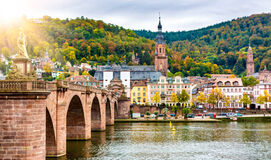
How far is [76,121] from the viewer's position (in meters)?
52.8

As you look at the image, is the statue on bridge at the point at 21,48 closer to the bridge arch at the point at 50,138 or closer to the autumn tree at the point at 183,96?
the bridge arch at the point at 50,138

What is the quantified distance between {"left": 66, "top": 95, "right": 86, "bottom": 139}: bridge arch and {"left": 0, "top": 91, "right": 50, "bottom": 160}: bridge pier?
22.6 m

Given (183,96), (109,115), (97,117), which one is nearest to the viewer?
(97,117)

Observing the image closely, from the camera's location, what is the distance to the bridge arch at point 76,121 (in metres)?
52.0

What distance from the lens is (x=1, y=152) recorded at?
2736 centimetres

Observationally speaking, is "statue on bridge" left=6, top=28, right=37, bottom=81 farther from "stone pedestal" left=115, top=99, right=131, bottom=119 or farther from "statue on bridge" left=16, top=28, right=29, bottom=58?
"stone pedestal" left=115, top=99, right=131, bottom=119

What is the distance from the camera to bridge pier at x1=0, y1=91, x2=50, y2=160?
2752 centimetres

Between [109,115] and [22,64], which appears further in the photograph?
[109,115]

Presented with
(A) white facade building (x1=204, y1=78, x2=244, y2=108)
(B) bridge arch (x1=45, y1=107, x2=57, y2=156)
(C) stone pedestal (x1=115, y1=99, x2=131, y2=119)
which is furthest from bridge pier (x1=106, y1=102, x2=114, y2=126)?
(A) white facade building (x1=204, y1=78, x2=244, y2=108)

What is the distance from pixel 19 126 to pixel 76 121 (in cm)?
2498

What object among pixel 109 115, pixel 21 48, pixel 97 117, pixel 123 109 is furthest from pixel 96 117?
pixel 21 48

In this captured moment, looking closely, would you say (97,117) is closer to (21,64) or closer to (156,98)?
(21,64)

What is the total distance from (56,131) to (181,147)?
67.2ft

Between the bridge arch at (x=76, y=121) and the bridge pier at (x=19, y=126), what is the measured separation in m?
22.6
